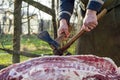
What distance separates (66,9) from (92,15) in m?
0.46

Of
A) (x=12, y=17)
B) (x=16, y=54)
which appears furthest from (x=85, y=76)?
(x=12, y=17)

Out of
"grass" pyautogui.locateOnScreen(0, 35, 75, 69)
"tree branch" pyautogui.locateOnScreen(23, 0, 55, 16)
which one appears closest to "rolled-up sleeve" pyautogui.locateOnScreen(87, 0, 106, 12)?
"tree branch" pyautogui.locateOnScreen(23, 0, 55, 16)

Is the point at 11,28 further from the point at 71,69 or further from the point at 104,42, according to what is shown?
the point at 71,69

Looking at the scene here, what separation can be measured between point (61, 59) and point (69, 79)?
0.74ft

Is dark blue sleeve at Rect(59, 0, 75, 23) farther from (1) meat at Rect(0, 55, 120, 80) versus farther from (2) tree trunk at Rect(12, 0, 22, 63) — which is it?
(2) tree trunk at Rect(12, 0, 22, 63)

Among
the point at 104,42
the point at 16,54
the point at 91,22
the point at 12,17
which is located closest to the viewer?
the point at 91,22

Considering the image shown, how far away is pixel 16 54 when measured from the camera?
7262 millimetres

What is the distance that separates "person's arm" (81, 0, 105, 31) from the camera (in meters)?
3.02

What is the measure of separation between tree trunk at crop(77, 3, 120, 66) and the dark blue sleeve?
1.18 ft

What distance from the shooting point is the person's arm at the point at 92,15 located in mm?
3021

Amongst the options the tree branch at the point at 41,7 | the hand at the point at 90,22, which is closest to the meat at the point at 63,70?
the hand at the point at 90,22

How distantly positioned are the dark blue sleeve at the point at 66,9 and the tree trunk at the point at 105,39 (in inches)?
14.1

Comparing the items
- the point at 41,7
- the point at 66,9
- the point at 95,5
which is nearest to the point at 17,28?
the point at 41,7

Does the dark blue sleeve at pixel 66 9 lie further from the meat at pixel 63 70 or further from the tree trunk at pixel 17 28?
the tree trunk at pixel 17 28
